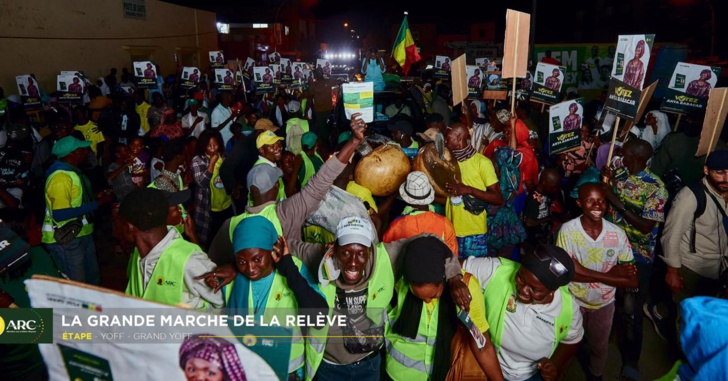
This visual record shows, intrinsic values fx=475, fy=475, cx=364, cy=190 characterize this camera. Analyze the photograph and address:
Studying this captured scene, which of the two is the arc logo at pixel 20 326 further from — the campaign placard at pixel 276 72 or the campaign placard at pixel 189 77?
the campaign placard at pixel 276 72

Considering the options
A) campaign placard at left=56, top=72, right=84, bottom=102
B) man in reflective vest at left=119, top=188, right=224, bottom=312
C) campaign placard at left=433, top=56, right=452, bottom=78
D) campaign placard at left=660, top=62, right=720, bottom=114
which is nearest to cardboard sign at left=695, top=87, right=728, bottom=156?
campaign placard at left=660, top=62, right=720, bottom=114

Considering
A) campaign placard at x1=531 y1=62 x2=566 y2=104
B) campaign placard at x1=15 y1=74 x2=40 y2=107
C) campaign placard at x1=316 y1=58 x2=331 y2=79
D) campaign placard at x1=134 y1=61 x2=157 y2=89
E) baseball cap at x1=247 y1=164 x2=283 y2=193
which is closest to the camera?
baseball cap at x1=247 y1=164 x2=283 y2=193

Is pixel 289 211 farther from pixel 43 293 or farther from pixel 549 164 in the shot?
pixel 549 164

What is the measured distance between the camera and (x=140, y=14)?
20844mm

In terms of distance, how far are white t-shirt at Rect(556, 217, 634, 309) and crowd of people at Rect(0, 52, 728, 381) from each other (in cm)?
1

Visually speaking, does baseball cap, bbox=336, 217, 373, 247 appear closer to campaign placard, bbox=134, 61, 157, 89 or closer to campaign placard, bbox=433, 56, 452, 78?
campaign placard, bbox=134, 61, 157, 89

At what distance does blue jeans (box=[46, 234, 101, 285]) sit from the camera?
471 cm

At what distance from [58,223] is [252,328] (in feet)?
12.0

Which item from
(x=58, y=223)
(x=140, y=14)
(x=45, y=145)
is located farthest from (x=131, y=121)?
(x=140, y=14)

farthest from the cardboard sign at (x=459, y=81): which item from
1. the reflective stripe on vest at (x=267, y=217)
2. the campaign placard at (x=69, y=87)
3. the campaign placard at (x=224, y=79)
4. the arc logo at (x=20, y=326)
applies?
the campaign placard at (x=69, y=87)

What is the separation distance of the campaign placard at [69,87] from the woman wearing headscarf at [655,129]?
35.7 ft

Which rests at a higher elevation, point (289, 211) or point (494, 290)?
point (289, 211)

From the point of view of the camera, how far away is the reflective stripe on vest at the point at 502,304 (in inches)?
113

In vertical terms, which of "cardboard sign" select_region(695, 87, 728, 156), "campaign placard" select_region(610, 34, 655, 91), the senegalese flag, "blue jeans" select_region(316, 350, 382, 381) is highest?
the senegalese flag
